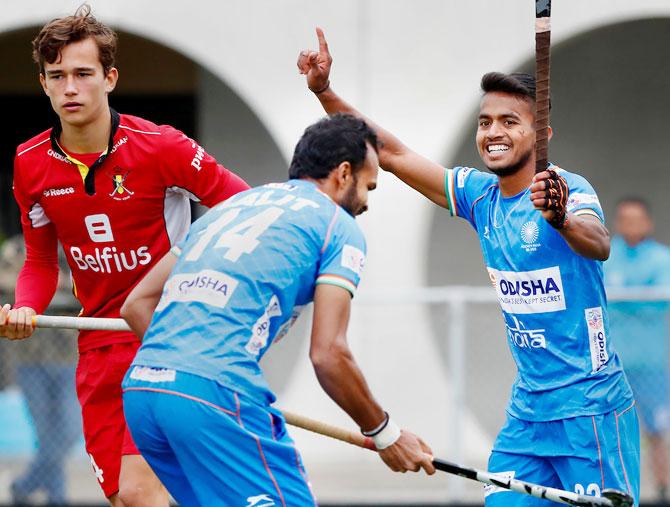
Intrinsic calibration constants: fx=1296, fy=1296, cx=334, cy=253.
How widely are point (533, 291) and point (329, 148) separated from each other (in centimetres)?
111

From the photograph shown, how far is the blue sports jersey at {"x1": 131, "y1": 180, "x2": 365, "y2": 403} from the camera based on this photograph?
422 centimetres

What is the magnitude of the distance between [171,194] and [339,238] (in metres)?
1.39

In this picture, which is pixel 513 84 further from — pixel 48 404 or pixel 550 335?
pixel 48 404

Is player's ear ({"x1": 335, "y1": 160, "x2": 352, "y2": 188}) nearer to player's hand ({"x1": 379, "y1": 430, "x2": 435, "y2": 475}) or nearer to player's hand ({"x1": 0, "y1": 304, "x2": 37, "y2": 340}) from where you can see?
player's hand ({"x1": 379, "y1": 430, "x2": 435, "y2": 475})

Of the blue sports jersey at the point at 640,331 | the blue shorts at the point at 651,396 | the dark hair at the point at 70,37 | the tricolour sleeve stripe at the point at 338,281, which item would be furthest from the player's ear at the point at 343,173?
the blue shorts at the point at 651,396

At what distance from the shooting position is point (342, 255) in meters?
4.28

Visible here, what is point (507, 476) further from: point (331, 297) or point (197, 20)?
point (197, 20)

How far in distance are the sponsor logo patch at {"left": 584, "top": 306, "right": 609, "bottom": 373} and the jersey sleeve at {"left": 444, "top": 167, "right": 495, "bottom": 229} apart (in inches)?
26.3

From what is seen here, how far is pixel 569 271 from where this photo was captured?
16.4 ft

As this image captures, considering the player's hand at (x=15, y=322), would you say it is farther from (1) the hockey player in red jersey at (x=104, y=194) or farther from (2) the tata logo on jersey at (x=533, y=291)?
(2) the tata logo on jersey at (x=533, y=291)

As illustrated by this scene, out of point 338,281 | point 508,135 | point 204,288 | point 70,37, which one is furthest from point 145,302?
point 508,135

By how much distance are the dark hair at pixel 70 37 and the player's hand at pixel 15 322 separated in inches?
39.7

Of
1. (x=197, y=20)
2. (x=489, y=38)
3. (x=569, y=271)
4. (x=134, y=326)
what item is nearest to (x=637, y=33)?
(x=489, y=38)

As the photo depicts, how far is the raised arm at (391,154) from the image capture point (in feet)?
18.6
